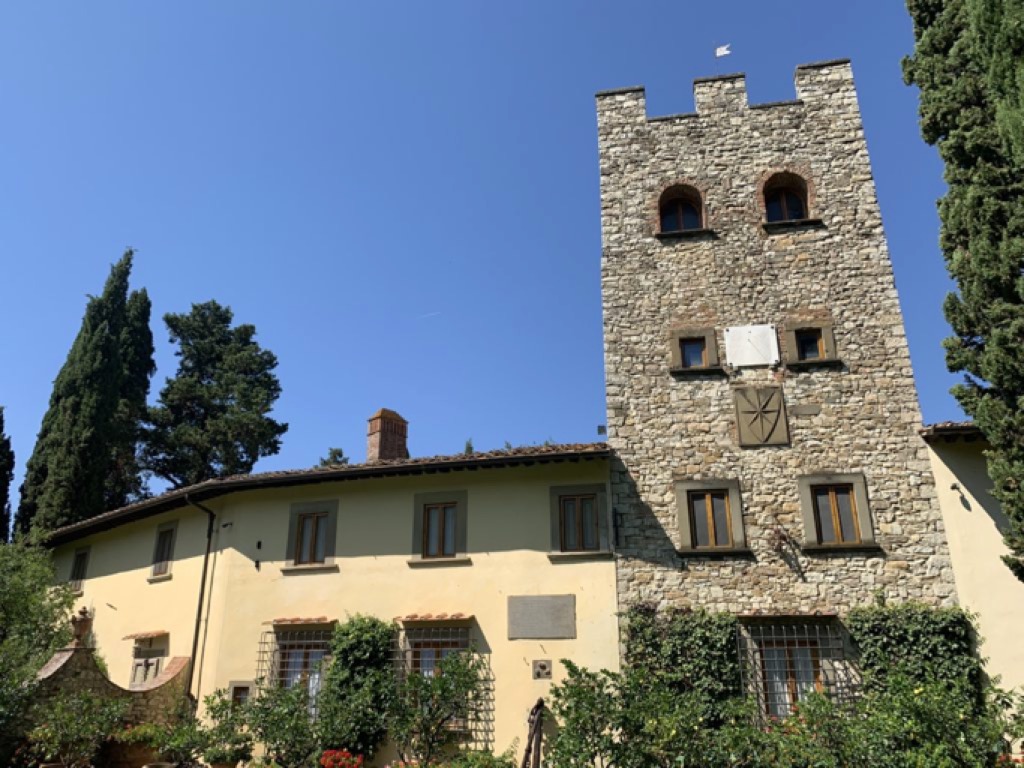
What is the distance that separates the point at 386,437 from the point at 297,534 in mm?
3545

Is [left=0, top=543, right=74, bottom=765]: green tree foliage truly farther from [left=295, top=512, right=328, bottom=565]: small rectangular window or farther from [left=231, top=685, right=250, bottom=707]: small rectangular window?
[left=295, top=512, right=328, bottom=565]: small rectangular window

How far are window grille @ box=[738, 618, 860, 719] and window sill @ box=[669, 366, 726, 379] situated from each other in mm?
4672

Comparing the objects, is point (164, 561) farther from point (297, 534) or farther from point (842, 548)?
point (842, 548)

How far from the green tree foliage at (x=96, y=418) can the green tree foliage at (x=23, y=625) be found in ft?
14.9

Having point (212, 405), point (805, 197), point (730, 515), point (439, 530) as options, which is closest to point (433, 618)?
point (439, 530)

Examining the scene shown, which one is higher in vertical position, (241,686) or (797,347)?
(797,347)

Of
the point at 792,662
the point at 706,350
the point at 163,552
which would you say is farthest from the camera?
the point at 163,552

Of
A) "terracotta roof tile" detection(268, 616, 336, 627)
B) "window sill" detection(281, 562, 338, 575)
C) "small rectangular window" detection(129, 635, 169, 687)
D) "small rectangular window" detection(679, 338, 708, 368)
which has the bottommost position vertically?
"small rectangular window" detection(129, 635, 169, 687)

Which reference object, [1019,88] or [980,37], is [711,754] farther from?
[980,37]

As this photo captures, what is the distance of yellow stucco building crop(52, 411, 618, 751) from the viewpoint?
13414 millimetres

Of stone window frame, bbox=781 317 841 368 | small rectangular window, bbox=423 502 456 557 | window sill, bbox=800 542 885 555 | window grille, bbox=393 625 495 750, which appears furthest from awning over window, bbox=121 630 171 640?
stone window frame, bbox=781 317 841 368

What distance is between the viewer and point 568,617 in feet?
43.9

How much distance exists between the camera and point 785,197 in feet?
54.5

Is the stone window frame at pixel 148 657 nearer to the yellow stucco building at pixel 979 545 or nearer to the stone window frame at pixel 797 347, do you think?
the stone window frame at pixel 797 347
